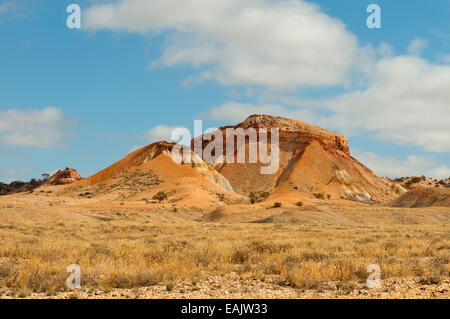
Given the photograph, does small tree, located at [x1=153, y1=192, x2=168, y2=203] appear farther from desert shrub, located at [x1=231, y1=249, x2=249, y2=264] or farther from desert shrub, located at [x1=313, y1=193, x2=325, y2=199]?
desert shrub, located at [x1=231, y1=249, x2=249, y2=264]

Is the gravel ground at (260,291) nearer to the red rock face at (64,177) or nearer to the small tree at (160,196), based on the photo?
the small tree at (160,196)

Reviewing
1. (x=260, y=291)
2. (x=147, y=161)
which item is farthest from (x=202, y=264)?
(x=147, y=161)

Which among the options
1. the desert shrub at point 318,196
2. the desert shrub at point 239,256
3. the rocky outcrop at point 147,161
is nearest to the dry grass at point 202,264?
the desert shrub at point 239,256

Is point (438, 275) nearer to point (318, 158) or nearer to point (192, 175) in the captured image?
point (192, 175)

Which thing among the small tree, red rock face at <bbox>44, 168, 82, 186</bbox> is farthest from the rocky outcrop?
red rock face at <bbox>44, 168, 82, 186</bbox>

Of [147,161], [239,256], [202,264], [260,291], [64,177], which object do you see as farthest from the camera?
[64,177]

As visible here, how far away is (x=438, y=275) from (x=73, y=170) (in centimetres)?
12643

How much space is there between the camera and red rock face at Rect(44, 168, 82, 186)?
12153cm

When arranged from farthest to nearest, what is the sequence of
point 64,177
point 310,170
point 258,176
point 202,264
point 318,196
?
1. point 64,177
2. point 258,176
3. point 310,170
4. point 318,196
5. point 202,264

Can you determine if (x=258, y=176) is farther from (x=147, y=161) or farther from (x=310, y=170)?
(x=147, y=161)

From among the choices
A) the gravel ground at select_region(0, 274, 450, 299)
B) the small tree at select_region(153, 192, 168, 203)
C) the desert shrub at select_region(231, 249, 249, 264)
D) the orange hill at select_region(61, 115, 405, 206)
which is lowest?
the gravel ground at select_region(0, 274, 450, 299)

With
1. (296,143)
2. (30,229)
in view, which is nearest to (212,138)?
(296,143)

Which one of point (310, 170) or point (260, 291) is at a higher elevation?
point (310, 170)

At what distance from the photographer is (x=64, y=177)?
124 meters
